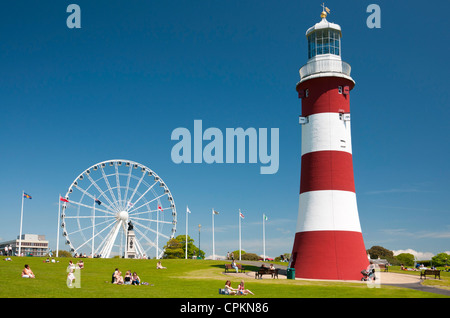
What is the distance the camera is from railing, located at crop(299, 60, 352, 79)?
98.4ft

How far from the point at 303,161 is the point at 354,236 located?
602 cm

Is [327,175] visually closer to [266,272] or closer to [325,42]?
[266,272]

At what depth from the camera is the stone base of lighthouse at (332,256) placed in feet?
88.8

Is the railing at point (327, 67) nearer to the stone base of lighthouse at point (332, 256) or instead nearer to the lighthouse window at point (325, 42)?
the lighthouse window at point (325, 42)

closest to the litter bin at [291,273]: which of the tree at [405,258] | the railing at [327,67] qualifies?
the railing at [327,67]

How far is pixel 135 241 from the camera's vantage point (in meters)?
60.0

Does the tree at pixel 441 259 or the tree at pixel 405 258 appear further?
the tree at pixel 405 258

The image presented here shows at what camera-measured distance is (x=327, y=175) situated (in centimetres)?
2825

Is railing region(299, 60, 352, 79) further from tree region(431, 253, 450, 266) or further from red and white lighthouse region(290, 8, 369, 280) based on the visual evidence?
tree region(431, 253, 450, 266)

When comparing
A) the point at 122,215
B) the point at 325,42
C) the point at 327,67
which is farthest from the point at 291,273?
the point at 122,215

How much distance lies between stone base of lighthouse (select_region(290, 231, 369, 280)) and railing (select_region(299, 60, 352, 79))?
11168 mm
